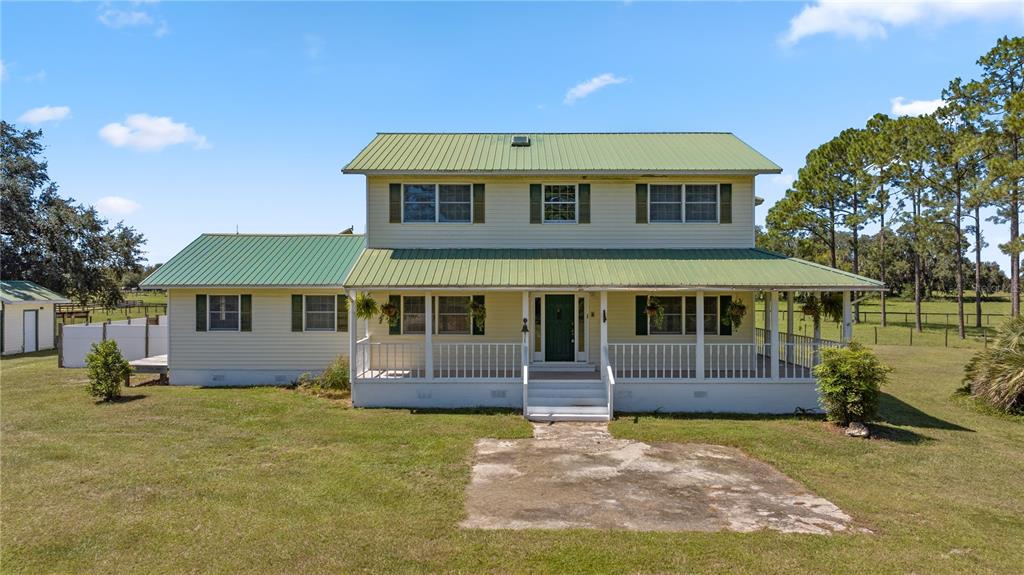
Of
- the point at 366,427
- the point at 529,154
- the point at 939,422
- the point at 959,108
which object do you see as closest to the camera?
the point at 366,427

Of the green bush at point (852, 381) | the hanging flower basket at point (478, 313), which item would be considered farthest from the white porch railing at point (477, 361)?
the green bush at point (852, 381)

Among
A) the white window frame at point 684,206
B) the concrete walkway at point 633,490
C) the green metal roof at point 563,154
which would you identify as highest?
the green metal roof at point 563,154

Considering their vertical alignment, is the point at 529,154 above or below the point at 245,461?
above

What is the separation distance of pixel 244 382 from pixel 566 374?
9570mm

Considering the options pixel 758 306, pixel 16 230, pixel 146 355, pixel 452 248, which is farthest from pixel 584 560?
pixel 758 306

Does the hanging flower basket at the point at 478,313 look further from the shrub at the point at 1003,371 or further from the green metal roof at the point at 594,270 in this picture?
the shrub at the point at 1003,371

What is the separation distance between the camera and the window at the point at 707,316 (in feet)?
50.1

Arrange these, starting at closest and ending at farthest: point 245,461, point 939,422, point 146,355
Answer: point 245,461
point 939,422
point 146,355

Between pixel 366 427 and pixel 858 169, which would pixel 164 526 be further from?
pixel 858 169

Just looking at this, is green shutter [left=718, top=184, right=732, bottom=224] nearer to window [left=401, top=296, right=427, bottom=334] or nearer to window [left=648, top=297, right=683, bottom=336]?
window [left=648, top=297, right=683, bottom=336]

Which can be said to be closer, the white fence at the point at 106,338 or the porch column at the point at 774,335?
the porch column at the point at 774,335

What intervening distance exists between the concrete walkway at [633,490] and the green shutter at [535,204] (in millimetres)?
6786

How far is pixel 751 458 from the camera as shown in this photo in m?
10.0

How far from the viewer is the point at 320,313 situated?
53.9 feet
